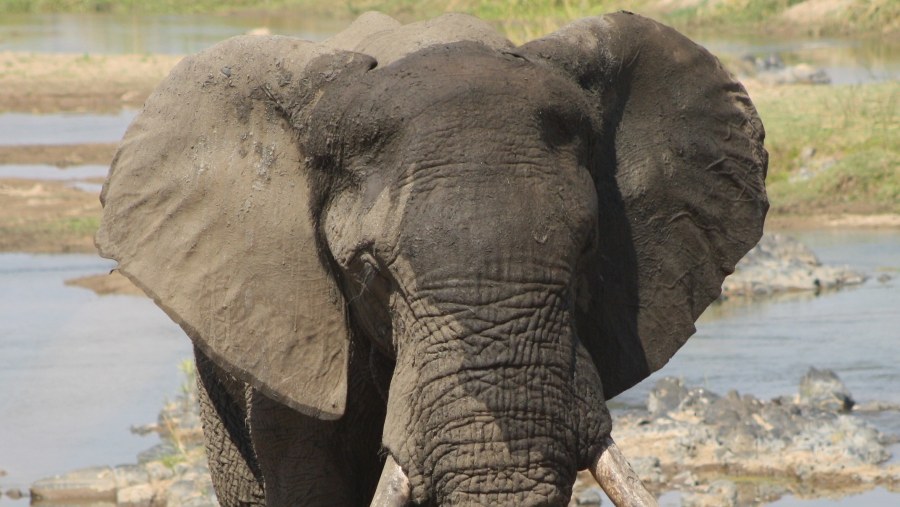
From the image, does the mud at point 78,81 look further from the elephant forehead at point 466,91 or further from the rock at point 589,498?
the elephant forehead at point 466,91

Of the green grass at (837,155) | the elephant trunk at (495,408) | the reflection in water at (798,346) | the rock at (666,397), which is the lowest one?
the green grass at (837,155)

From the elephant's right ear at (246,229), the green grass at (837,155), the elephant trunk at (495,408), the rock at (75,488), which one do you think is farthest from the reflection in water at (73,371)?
the green grass at (837,155)

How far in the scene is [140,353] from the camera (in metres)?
11.1

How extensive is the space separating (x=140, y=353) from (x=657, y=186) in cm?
725

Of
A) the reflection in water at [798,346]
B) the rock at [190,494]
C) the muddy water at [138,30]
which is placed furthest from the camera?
the muddy water at [138,30]

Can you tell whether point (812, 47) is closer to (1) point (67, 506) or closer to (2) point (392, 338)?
(1) point (67, 506)

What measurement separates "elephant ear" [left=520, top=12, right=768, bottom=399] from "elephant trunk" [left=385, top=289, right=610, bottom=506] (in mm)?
518

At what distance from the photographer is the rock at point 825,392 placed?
8.87 m

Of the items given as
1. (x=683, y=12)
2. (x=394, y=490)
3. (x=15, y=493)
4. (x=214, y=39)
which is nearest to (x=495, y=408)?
(x=394, y=490)

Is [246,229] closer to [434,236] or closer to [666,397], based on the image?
[434,236]

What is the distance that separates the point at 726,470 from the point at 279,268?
4.32 meters

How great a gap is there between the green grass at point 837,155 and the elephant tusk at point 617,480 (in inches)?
458

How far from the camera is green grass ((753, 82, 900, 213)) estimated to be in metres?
15.0

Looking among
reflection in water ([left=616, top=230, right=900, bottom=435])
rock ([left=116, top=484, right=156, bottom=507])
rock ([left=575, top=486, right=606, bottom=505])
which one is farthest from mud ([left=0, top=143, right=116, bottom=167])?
rock ([left=575, top=486, right=606, bottom=505])
